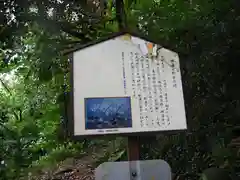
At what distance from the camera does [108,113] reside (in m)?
1.87

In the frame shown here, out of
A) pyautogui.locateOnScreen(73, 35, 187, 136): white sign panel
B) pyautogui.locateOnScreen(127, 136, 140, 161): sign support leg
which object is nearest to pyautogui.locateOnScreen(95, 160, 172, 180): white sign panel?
pyautogui.locateOnScreen(127, 136, 140, 161): sign support leg

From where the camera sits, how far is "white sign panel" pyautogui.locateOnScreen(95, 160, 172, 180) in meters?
1.89

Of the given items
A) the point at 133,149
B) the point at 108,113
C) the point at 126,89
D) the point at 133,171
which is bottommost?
the point at 133,171

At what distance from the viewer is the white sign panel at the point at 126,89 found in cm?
187

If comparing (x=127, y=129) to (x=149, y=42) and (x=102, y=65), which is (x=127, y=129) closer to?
(x=102, y=65)

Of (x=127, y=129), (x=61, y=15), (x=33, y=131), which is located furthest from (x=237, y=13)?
(x=33, y=131)

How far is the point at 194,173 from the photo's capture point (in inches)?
119

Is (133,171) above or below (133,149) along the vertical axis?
below

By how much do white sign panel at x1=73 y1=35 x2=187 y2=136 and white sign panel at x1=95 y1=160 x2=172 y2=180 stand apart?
0.65ft

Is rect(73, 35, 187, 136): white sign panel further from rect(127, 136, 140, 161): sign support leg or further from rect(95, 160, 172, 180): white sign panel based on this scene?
rect(95, 160, 172, 180): white sign panel

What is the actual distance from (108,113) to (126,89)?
0.19 meters

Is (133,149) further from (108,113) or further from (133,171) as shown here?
(108,113)

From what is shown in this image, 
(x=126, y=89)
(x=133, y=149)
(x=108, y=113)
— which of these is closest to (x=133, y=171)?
(x=133, y=149)

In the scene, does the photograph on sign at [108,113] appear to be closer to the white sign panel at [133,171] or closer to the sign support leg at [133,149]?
the sign support leg at [133,149]
